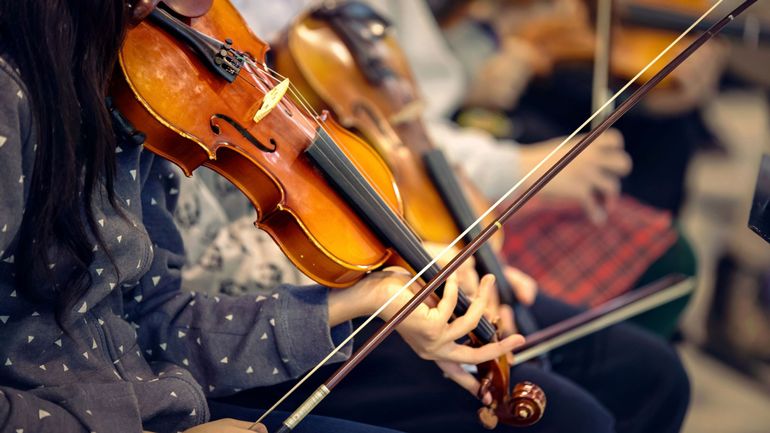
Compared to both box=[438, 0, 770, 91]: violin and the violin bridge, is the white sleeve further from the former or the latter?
the violin bridge

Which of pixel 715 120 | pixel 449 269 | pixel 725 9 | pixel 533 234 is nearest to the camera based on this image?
pixel 449 269

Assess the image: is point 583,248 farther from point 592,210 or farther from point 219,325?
point 219,325

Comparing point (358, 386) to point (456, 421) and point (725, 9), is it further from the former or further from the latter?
point (725, 9)

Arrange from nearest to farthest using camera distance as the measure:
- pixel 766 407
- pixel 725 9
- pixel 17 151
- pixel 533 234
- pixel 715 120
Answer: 1. pixel 17 151
2. pixel 533 234
3. pixel 766 407
4. pixel 725 9
5. pixel 715 120

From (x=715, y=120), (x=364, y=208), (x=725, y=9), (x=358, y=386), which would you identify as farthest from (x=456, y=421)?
(x=715, y=120)

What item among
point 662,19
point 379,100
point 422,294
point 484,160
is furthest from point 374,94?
point 662,19

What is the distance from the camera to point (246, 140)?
0.75 m

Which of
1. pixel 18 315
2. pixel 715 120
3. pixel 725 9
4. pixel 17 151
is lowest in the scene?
pixel 18 315

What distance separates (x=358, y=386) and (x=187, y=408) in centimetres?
20

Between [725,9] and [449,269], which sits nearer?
[449,269]

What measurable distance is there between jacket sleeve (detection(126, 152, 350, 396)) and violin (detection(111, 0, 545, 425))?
0.05m

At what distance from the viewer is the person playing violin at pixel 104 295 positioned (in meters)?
0.61

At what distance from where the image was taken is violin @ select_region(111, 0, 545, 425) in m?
0.71

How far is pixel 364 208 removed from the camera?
0.76 m
